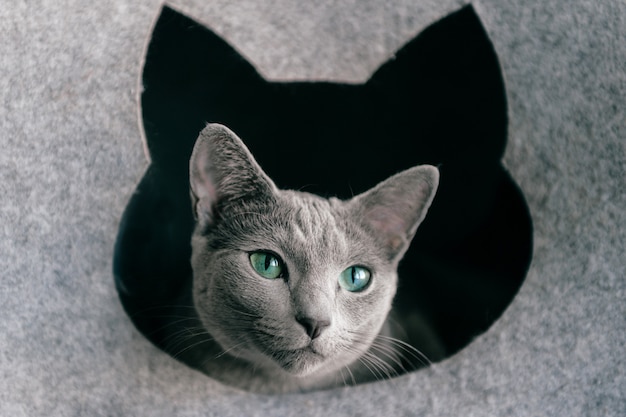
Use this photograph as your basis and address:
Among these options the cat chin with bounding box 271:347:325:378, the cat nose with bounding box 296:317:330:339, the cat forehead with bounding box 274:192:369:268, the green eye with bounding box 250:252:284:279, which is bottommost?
the cat chin with bounding box 271:347:325:378

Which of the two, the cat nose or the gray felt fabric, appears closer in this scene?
the cat nose

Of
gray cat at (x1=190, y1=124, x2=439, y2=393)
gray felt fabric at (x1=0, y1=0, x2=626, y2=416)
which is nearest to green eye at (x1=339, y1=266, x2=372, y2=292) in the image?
gray cat at (x1=190, y1=124, x2=439, y2=393)

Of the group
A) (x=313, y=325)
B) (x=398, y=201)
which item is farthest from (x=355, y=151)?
(x=313, y=325)

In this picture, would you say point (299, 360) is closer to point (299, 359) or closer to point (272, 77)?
point (299, 359)

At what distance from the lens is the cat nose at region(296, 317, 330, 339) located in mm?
464

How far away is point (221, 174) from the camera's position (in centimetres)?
49

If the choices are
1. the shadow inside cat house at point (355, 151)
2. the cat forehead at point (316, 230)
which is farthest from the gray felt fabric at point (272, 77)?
the cat forehead at point (316, 230)

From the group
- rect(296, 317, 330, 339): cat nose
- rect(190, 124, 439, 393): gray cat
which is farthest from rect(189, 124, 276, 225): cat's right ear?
rect(296, 317, 330, 339): cat nose

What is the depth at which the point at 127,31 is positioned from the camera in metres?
0.57

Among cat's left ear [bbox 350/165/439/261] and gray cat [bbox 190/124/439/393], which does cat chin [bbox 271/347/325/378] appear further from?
cat's left ear [bbox 350/165/439/261]

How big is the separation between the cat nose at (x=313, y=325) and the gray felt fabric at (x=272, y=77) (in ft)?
0.48

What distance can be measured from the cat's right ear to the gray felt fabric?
0.09 m

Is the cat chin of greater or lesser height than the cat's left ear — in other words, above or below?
below

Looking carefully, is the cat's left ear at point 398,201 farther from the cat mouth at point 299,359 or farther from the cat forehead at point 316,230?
the cat mouth at point 299,359
